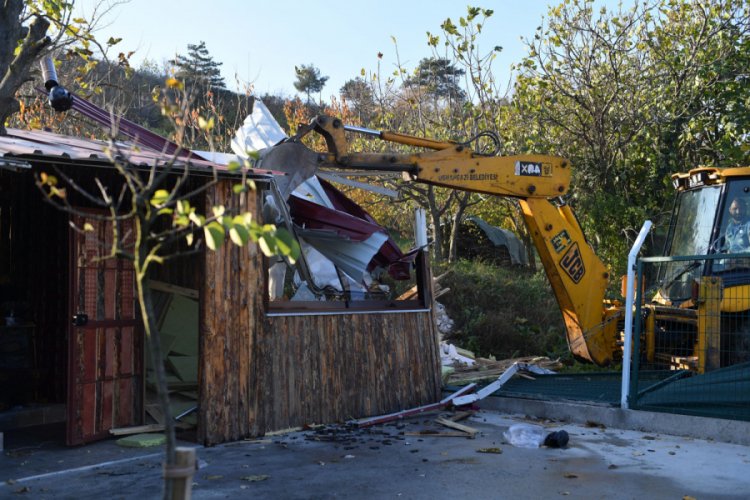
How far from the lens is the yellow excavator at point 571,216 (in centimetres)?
1010

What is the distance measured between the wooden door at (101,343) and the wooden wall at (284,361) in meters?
0.96

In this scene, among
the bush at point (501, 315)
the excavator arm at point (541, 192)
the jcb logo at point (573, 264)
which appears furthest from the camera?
the bush at point (501, 315)

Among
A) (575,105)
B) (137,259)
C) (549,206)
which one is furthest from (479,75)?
(137,259)

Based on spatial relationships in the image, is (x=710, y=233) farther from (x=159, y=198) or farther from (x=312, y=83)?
(x=312, y=83)

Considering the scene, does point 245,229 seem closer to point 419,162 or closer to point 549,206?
point 419,162

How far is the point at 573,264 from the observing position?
438 inches

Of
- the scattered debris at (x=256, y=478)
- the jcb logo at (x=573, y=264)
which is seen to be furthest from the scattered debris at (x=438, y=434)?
the jcb logo at (x=573, y=264)

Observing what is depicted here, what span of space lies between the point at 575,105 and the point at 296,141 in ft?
36.0

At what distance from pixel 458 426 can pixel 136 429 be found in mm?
3353

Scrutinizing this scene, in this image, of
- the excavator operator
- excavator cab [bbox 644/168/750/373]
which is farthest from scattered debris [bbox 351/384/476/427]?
the excavator operator

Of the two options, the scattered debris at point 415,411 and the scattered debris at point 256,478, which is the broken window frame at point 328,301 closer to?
the scattered debris at point 415,411

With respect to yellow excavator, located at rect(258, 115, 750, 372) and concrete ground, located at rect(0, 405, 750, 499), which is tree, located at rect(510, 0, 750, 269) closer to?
yellow excavator, located at rect(258, 115, 750, 372)

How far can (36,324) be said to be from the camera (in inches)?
413

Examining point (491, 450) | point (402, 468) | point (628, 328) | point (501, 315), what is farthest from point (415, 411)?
point (501, 315)
